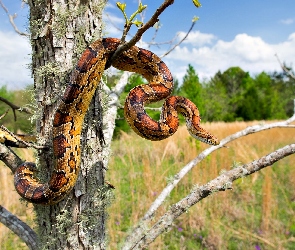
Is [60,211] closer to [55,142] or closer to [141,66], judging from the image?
[55,142]

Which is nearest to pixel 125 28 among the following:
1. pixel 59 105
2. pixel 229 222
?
pixel 59 105

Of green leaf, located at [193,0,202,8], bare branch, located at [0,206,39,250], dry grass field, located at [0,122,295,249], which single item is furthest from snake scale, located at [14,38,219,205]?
dry grass field, located at [0,122,295,249]

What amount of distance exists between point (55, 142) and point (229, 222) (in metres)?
5.52

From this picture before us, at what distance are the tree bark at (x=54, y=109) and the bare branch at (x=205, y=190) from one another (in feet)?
1.55

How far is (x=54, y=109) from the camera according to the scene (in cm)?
247

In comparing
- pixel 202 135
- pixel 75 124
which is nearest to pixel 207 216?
pixel 202 135

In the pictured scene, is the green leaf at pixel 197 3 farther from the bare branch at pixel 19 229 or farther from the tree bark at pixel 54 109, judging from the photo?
the bare branch at pixel 19 229

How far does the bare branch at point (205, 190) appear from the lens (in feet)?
7.78

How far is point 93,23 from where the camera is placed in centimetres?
242

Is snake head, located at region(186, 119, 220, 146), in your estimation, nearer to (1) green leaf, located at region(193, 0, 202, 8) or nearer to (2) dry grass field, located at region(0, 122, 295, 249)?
(1) green leaf, located at region(193, 0, 202, 8)

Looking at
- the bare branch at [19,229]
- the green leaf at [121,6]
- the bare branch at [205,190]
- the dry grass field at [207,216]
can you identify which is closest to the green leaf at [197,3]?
the green leaf at [121,6]

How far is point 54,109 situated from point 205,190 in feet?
4.46

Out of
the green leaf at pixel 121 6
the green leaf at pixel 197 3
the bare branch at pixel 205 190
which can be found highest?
the green leaf at pixel 121 6

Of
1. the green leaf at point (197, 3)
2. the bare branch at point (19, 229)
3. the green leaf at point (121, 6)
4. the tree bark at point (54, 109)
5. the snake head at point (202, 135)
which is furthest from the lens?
the snake head at point (202, 135)
